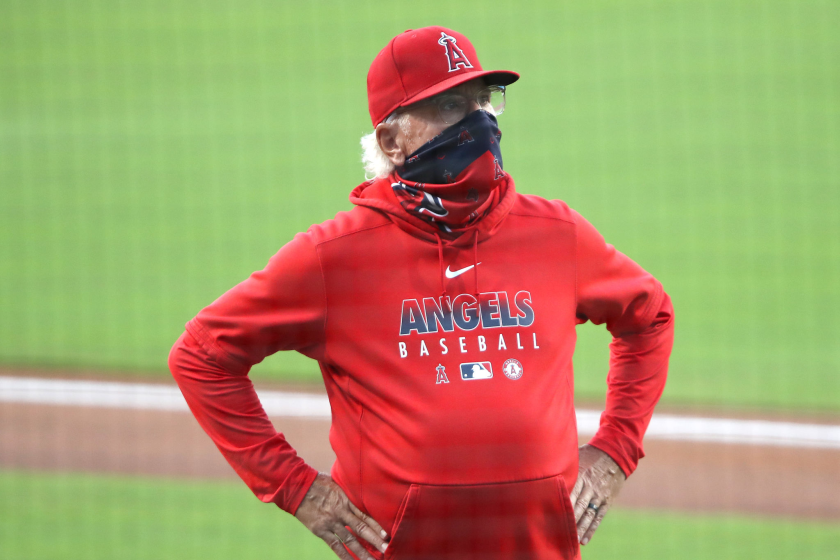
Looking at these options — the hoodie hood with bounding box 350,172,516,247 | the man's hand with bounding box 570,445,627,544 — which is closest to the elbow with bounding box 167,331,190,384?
the hoodie hood with bounding box 350,172,516,247

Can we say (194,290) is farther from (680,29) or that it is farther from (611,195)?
(680,29)

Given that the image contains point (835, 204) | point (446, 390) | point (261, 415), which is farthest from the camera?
point (835, 204)

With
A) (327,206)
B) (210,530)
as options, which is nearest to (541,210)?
(210,530)

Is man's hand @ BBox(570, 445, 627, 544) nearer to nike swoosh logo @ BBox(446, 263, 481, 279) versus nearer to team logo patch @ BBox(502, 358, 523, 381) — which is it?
team logo patch @ BBox(502, 358, 523, 381)

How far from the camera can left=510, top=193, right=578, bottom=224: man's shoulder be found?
176 cm

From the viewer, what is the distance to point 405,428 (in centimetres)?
167

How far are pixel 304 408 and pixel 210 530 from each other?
1.16 meters

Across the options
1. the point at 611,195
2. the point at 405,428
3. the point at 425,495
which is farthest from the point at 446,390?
the point at 611,195

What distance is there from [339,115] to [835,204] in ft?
15.9

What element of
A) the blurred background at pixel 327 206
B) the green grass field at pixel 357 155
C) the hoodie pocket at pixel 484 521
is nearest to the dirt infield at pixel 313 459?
the blurred background at pixel 327 206

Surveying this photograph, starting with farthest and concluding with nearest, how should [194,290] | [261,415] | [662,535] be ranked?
[194,290]
[662,535]
[261,415]

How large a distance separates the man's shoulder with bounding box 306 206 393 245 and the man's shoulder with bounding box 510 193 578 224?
0.28 metres

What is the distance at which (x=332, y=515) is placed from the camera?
70.7 inches

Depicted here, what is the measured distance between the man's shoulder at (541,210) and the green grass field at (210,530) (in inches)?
80.4
